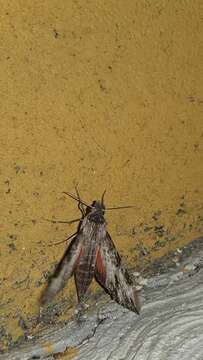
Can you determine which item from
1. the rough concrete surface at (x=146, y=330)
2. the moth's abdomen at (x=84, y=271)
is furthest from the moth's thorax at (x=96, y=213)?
the rough concrete surface at (x=146, y=330)

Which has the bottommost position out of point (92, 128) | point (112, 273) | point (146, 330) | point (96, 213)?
point (146, 330)

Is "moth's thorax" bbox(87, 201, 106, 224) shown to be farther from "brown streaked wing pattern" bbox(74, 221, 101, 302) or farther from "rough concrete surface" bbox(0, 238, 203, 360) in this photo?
"rough concrete surface" bbox(0, 238, 203, 360)

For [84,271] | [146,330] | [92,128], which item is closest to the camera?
[146,330]

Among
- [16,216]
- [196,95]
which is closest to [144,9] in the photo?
[196,95]

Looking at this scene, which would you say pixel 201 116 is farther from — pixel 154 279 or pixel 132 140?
pixel 154 279

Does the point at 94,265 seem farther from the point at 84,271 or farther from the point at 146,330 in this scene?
the point at 146,330

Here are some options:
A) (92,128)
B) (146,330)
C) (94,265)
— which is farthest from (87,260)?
(92,128)

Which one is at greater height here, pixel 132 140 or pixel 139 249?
pixel 132 140
